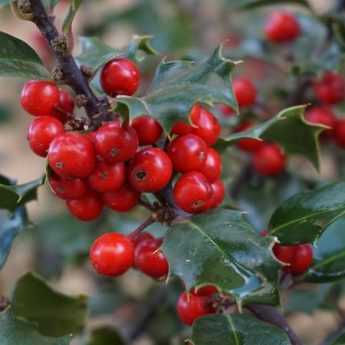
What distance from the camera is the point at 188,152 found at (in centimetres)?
94

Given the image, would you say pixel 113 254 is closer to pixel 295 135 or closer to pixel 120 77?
pixel 120 77

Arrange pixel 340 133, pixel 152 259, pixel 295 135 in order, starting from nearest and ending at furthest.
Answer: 1. pixel 152 259
2. pixel 295 135
3. pixel 340 133

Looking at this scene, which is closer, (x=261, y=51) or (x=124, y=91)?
(x=124, y=91)

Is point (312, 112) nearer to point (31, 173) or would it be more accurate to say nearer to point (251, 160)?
point (251, 160)

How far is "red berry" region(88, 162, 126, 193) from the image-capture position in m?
0.92

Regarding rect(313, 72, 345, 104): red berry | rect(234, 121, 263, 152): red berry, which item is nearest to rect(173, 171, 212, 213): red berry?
rect(234, 121, 263, 152): red berry

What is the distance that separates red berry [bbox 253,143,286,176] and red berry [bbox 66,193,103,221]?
1.99 ft

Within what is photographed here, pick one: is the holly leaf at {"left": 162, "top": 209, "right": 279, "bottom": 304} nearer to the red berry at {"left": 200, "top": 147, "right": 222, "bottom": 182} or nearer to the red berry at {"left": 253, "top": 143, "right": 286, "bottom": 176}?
the red berry at {"left": 200, "top": 147, "right": 222, "bottom": 182}

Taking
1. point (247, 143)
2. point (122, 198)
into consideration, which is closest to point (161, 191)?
point (122, 198)

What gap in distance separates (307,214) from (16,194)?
41cm

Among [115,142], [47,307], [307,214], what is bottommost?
[47,307]

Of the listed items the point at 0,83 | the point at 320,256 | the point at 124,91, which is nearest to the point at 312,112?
the point at 320,256

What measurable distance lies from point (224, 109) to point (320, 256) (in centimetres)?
58

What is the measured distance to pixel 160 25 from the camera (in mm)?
2449
